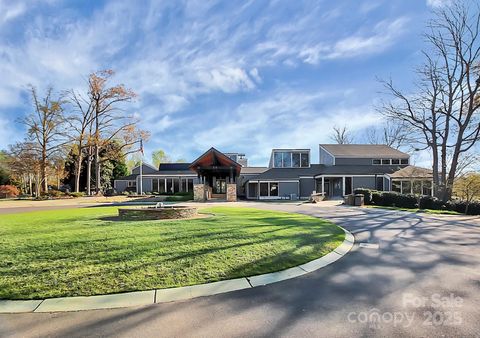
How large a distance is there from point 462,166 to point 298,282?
2903 centimetres

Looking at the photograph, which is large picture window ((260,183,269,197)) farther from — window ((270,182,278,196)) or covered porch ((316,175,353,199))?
covered porch ((316,175,353,199))

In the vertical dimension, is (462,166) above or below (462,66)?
below

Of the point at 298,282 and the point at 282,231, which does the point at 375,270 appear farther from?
the point at 282,231

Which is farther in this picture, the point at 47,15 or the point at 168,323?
the point at 47,15

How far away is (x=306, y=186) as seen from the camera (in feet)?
110

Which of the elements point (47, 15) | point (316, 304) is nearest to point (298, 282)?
point (316, 304)

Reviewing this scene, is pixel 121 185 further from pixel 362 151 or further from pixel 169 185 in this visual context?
pixel 362 151

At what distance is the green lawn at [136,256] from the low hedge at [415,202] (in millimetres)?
16069

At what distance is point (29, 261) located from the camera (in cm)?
529

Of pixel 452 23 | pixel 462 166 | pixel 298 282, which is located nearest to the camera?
pixel 298 282

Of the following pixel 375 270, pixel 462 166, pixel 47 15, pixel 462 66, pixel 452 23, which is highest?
pixel 452 23

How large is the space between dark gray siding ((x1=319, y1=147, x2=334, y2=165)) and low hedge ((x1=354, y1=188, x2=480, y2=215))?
11.0m

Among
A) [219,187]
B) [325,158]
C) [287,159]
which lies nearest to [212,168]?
[219,187]

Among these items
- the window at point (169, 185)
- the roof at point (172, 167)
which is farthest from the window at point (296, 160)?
the roof at point (172, 167)
